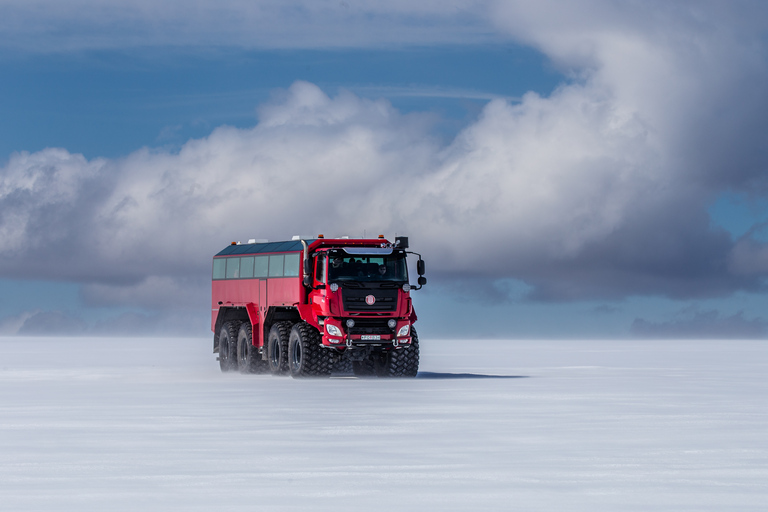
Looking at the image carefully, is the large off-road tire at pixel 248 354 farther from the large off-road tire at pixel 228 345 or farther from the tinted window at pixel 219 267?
the tinted window at pixel 219 267

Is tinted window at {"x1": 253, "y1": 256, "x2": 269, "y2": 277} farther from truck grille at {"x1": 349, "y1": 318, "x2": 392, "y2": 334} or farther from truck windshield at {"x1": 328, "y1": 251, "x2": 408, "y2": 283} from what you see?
truck grille at {"x1": 349, "y1": 318, "x2": 392, "y2": 334}

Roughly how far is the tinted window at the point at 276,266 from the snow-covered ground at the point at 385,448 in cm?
598

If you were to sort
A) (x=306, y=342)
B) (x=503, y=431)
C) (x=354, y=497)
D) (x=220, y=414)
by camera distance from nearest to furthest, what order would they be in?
(x=354, y=497) < (x=503, y=431) < (x=220, y=414) < (x=306, y=342)

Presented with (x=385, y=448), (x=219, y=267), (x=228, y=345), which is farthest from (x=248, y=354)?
(x=385, y=448)

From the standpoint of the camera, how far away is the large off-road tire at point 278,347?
33.8 m

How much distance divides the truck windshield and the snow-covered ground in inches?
158

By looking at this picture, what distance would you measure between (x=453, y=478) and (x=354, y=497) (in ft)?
5.34

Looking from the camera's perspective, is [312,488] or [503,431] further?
[503,431]

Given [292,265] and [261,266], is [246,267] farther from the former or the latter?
[292,265]

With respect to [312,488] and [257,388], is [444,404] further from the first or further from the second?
[312,488]

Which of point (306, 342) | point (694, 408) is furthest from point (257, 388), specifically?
point (694, 408)

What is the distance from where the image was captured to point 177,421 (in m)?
19.5

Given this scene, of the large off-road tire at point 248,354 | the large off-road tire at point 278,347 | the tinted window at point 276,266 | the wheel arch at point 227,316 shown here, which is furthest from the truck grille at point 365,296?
the wheel arch at point 227,316

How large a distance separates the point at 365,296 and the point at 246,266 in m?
6.42
